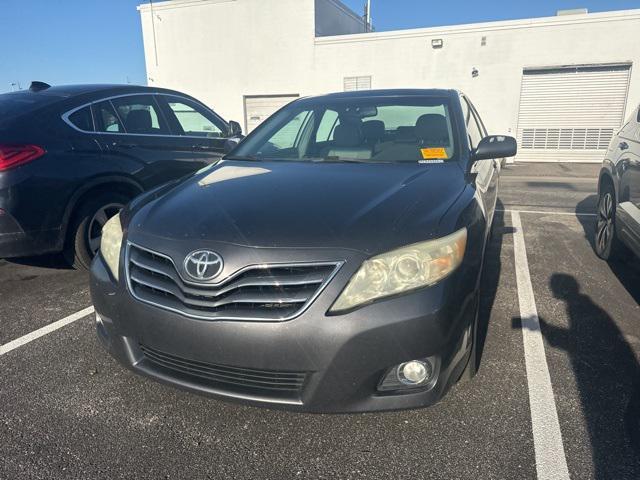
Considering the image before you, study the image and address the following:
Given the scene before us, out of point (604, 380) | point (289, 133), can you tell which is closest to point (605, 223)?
point (604, 380)

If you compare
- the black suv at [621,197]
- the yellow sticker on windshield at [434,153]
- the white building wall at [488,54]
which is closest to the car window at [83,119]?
the yellow sticker on windshield at [434,153]

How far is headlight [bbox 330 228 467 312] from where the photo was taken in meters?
1.74

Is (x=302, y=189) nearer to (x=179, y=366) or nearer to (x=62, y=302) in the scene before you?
(x=179, y=366)

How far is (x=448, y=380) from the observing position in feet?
6.15

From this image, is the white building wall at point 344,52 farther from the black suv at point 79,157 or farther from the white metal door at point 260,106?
the black suv at point 79,157

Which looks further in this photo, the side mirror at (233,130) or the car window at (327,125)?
the side mirror at (233,130)

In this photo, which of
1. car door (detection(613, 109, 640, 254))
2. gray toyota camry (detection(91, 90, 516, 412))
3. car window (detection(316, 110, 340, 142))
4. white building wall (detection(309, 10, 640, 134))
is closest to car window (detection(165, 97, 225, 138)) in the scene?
car window (detection(316, 110, 340, 142))

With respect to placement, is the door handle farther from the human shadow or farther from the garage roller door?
the garage roller door

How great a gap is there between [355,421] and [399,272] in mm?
813

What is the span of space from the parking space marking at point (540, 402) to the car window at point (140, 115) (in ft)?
12.3

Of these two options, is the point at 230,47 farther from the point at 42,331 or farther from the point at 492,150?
the point at 492,150

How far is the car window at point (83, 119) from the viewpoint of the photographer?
3.87m

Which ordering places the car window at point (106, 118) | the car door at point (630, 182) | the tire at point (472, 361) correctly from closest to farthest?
the tire at point (472, 361), the car door at point (630, 182), the car window at point (106, 118)

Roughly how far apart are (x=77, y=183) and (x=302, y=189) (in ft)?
7.55
